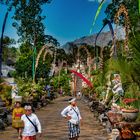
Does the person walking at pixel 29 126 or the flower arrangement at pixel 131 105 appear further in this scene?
the flower arrangement at pixel 131 105

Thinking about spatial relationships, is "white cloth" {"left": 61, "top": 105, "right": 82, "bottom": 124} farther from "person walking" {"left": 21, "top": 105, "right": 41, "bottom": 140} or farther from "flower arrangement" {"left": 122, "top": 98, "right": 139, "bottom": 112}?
"person walking" {"left": 21, "top": 105, "right": 41, "bottom": 140}

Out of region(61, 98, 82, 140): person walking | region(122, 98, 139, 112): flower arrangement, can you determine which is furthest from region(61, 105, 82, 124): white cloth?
region(122, 98, 139, 112): flower arrangement

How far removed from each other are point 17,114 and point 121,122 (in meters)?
4.12

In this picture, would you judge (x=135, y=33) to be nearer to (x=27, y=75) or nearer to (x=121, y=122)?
(x=121, y=122)

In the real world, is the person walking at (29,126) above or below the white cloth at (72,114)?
below

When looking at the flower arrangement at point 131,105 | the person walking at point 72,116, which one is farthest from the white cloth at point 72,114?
the flower arrangement at point 131,105

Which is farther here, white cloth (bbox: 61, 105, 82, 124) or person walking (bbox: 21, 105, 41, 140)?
white cloth (bbox: 61, 105, 82, 124)

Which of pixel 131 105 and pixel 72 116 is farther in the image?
pixel 72 116

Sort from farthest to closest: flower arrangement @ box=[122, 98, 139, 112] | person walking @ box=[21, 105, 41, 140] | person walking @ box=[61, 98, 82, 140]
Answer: person walking @ box=[61, 98, 82, 140]
flower arrangement @ box=[122, 98, 139, 112]
person walking @ box=[21, 105, 41, 140]

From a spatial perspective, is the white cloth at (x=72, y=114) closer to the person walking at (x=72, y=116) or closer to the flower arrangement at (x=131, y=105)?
the person walking at (x=72, y=116)

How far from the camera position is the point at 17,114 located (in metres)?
17.2

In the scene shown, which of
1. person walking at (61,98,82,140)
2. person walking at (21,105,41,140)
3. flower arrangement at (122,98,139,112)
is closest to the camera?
person walking at (21,105,41,140)

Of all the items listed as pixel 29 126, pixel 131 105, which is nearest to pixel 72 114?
pixel 131 105

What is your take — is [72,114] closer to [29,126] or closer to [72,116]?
[72,116]
